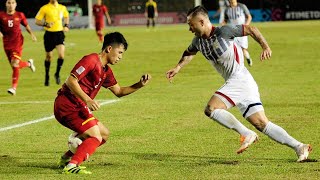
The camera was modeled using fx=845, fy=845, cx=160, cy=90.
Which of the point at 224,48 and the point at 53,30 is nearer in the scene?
the point at 224,48

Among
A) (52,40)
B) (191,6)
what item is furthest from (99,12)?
(52,40)

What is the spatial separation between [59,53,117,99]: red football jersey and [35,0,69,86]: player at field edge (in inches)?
506

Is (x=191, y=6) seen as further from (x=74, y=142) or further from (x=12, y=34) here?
(x=74, y=142)

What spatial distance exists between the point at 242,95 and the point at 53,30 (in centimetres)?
1342

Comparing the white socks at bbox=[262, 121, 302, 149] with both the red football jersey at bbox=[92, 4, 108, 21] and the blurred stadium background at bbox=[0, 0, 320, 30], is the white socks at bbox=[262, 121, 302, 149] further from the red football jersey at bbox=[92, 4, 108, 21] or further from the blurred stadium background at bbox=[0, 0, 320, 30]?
the blurred stadium background at bbox=[0, 0, 320, 30]

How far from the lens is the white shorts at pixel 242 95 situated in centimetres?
1022

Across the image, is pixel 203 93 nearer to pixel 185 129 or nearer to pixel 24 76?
pixel 185 129

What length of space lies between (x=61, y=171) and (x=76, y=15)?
207ft

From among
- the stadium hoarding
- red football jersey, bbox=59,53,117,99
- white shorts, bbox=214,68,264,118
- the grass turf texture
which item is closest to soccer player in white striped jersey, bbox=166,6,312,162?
white shorts, bbox=214,68,264,118

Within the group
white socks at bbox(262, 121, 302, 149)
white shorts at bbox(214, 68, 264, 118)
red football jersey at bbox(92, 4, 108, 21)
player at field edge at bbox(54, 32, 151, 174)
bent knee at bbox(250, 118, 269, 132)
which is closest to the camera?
player at field edge at bbox(54, 32, 151, 174)

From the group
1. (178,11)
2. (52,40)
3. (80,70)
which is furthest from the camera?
(178,11)

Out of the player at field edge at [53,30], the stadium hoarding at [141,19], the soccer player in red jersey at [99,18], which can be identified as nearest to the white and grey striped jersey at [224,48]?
the player at field edge at [53,30]

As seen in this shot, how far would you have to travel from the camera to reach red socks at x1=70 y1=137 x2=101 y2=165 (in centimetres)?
949

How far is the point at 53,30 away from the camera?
905 inches
